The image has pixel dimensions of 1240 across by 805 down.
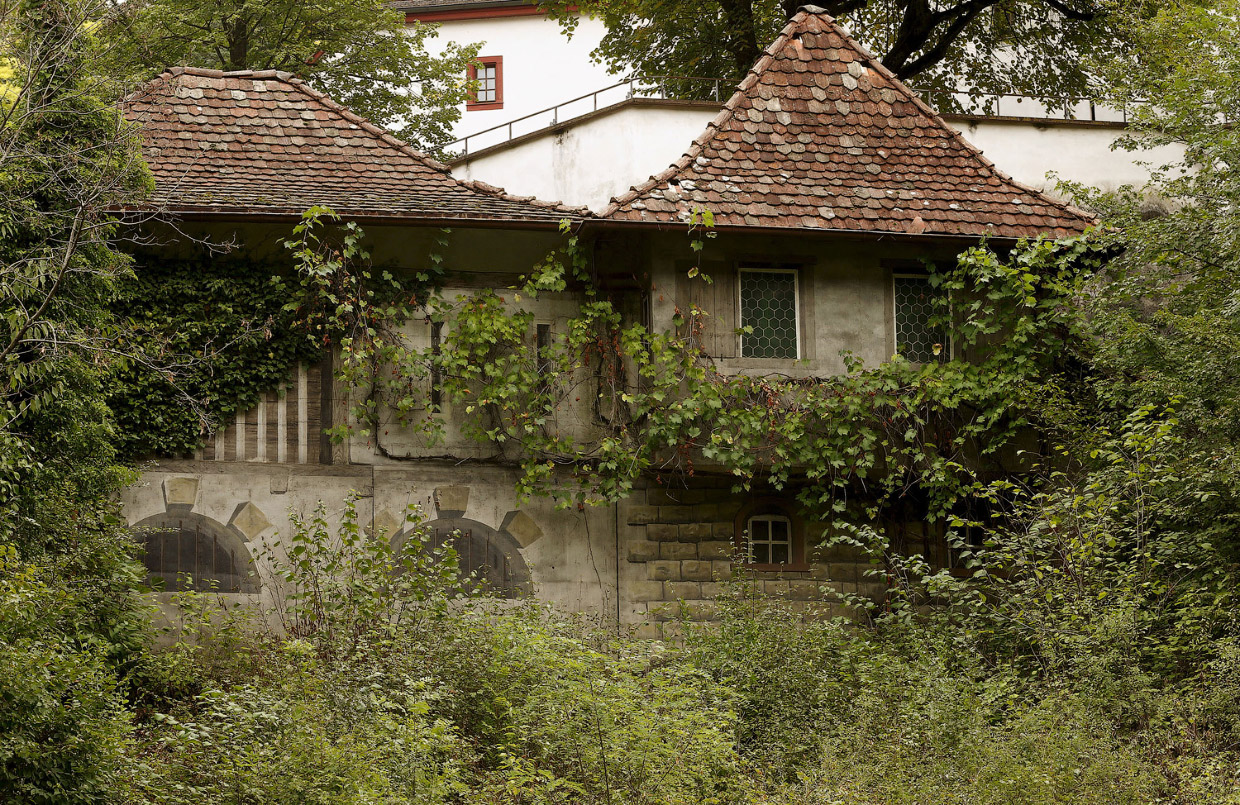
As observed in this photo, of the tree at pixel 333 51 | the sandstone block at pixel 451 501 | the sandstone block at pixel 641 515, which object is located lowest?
A: the sandstone block at pixel 641 515

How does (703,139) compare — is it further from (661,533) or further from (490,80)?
(490,80)

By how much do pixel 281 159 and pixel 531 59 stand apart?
790 inches

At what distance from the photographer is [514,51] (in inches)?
1335

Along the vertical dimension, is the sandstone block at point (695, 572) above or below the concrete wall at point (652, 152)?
below

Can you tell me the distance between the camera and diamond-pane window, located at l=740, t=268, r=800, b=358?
1429cm

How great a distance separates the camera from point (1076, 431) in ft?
43.4

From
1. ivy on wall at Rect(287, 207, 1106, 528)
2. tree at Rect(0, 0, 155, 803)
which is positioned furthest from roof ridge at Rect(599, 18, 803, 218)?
tree at Rect(0, 0, 155, 803)

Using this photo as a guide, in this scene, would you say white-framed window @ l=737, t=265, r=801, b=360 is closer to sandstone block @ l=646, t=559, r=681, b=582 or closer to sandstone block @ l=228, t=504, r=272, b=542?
sandstone block @ l=646, t=559, r=681, b=582

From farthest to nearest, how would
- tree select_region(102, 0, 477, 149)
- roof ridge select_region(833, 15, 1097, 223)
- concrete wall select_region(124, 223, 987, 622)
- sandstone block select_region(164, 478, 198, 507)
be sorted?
tree select_region(102, 0, 477, 149) < roof ridge select_region(833, 15, 1097, 223) < concrete wall select_region(124, 223, 987, 622) < sandstone block select_region(164, 478, 198, 507)

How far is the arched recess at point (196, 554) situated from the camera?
12961 millimetres

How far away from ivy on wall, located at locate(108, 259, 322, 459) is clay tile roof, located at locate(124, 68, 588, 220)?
30.9 inches

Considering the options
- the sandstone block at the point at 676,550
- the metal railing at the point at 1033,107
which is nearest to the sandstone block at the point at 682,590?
the sandstone block at the point at 676,550

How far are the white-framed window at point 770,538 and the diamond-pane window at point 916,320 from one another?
2204mm

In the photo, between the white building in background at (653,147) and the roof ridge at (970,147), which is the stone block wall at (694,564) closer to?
the roof ridge at (970,147)
